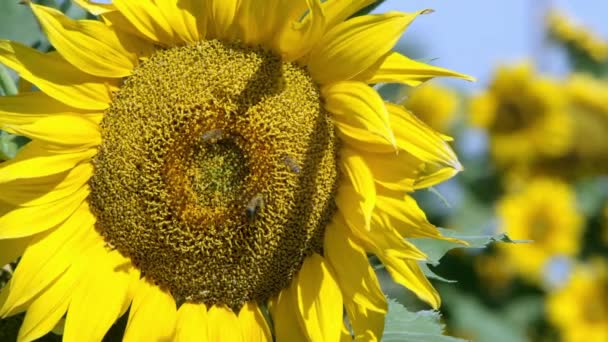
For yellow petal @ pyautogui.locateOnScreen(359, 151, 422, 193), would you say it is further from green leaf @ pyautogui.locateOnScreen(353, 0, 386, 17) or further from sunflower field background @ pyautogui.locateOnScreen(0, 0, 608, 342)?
sunflower field background @ pyautogui.locateOnScreen(0, 0, 608, 342)

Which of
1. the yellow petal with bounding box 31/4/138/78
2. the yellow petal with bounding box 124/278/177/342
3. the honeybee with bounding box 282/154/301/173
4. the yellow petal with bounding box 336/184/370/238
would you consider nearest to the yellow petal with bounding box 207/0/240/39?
the yellow petal with bounding box 31/4/138/78

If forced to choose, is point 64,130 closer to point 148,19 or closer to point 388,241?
point 148,19

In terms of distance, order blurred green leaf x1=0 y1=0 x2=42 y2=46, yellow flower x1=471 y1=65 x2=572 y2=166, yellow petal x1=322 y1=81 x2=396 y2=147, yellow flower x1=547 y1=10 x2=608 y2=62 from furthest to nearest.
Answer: yellow flower x1=547 y1=10 x2=608 y2=62
yellow flower x1=471 y1=65 x2=572 y2=166
blurred green leaf x1=0 y1=0 x2=42 y2=46
yellow petal x1=322 y1=81 x2=396 y2=147

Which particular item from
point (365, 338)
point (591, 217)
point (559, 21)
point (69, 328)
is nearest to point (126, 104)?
point (69, 328)

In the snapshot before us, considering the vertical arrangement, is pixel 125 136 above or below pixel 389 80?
below

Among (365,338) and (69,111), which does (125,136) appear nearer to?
(69,111)

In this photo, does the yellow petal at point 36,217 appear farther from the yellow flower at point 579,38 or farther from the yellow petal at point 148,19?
the yellow flower at point 579,38
